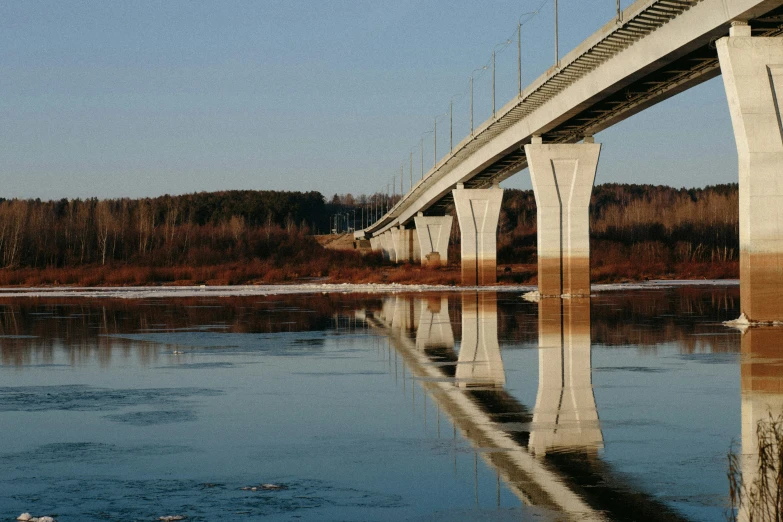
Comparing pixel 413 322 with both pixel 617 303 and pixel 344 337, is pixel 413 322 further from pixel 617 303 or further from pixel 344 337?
pixel 617 303

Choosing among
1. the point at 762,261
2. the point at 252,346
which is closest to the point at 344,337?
the point at 252,346

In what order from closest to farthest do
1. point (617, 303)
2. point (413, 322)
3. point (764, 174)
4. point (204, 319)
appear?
1. point (764, 174)
2. point (413, 322)
3. point (204, 319)
4. point (617, 303)

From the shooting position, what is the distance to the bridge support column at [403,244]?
454 feet

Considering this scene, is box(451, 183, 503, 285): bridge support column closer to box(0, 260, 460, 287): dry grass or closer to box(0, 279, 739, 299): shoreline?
box(0, 260, 460, 287): dry grass

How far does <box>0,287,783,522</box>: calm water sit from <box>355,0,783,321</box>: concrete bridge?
4.25 m

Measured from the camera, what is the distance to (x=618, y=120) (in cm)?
4566

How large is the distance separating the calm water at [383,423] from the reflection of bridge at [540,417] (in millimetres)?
36

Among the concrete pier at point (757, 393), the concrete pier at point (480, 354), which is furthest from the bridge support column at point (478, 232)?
the concrete pier at point (757, 393)

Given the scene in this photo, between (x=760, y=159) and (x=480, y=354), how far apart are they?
1121cm

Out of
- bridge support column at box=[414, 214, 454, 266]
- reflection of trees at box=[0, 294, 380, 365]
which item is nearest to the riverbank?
bridge support column at box=[414, 214, 454, 266]

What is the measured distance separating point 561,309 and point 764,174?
11033mm

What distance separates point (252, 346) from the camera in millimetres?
21891

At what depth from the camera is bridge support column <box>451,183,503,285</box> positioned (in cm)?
7210

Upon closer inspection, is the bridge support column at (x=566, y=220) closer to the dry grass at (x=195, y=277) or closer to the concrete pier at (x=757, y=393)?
the concrete pier at (x=757, y=393)
